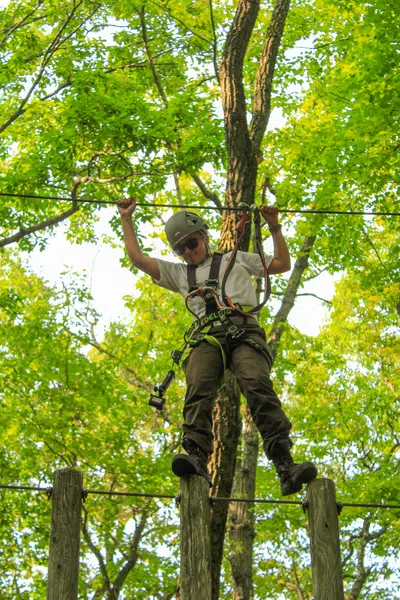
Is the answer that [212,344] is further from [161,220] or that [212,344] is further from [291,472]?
[161,220]

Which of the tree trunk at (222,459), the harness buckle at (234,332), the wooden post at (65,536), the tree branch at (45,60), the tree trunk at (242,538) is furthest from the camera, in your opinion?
the tree branch at (45,60)

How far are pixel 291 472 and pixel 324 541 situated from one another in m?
0.48

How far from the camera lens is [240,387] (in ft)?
16.3

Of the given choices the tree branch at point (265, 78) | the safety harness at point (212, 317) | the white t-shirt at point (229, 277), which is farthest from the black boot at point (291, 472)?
the tree branch at point (265, 78)

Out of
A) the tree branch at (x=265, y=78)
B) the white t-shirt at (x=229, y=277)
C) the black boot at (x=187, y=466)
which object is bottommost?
the black boot at (x=187, y=466)

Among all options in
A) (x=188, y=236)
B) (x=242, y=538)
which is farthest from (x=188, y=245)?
(x=242, y=538)

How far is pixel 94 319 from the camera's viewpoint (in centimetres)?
1612

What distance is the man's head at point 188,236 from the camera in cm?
554

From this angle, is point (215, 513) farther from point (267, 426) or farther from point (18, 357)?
point (18, 357)

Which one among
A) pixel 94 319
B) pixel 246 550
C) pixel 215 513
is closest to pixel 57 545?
pixel 215 513

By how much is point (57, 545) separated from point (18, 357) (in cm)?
1045

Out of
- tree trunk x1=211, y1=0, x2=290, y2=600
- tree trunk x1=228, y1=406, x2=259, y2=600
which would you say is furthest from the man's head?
tree trunk x1=228, y1=406, x2=259, y2=600

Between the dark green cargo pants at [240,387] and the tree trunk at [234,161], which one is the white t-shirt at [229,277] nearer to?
the dark green cargo pants at [240,387]

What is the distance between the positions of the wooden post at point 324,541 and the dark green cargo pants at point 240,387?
0.47 meters
